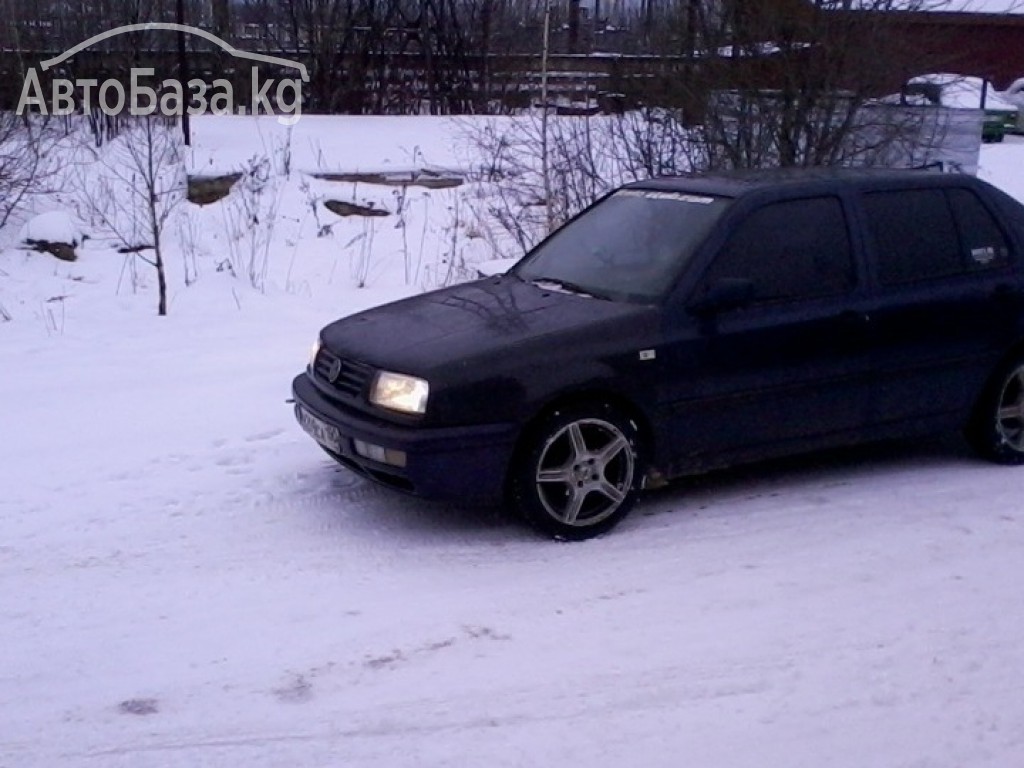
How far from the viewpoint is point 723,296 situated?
5945 mm

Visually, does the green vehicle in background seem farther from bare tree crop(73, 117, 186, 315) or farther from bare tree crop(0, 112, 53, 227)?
bare tree crop(0, 112, 53, 227)

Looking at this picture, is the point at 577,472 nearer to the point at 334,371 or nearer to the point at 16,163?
the point at 334,371

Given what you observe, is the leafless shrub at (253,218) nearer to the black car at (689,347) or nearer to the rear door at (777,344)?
the black car at (689,347)

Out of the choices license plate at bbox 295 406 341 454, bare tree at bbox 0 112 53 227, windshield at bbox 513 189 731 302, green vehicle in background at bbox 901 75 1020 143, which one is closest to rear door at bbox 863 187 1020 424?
windshield at bbox 513 189 731 302

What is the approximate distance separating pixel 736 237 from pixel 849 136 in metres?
5.72

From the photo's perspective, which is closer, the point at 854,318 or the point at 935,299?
the point at 854,318

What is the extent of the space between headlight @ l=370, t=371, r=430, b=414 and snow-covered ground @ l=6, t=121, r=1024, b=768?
0.62 metres

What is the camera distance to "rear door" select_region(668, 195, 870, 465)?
597cm

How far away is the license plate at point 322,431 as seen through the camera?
5.83 metres

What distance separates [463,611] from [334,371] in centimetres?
153

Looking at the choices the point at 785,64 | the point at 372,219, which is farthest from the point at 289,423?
the point at 372,219

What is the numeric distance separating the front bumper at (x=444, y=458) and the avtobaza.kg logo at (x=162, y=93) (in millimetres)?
10327

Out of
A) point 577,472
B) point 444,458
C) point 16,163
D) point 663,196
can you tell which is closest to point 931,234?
point 663,196

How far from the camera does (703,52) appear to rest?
11727 millimetres
